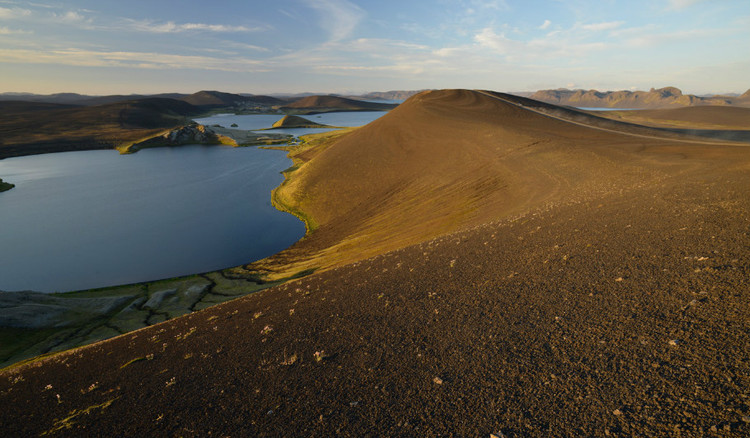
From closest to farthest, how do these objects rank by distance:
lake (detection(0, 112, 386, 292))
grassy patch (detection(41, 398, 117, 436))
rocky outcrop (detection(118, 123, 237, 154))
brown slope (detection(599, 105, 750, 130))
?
grassy patch (detection(41, 398, 117, 436)), lake (detection(0, 112, 386, 292)), brown slope (detection(599, 105, 750, 130)), rocky outcrop (detection(118, 123, 237, 154))

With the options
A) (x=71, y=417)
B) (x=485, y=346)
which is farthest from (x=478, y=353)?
(x=71, y=417)

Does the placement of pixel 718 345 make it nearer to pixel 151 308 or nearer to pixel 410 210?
pixel 410 210

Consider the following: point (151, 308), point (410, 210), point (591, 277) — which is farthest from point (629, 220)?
point (151, 308)

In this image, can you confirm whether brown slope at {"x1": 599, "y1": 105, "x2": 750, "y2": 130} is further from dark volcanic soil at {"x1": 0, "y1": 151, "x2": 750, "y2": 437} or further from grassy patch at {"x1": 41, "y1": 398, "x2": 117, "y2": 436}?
grassy patch at {"x1": 41, "y1": 398, "x2": 117, "y2": 436}

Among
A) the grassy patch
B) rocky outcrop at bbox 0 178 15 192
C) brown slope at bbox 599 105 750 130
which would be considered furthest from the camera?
brown slope at bbox 599 105 750 130

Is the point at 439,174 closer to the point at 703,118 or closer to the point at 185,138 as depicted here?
the point at 185,138

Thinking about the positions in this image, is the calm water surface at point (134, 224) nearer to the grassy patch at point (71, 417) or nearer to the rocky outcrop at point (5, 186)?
the rocky outcrop at point (5, 186)

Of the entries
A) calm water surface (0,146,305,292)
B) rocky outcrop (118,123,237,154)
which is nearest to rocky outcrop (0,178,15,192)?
calm water surface (0,146,305,292)
